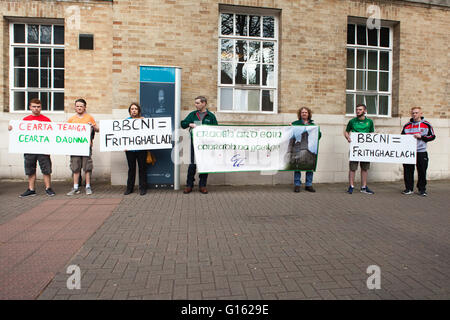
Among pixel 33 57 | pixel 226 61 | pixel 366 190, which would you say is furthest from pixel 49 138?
pixel 366 190

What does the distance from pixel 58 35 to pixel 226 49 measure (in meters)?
4.80

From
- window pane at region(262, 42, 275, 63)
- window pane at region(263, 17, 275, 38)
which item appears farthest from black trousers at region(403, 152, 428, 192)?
window pane at region(263, 17, 275, 38)

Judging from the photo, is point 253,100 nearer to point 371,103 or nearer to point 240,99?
point 240,99

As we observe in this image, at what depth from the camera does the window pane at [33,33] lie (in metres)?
8.52

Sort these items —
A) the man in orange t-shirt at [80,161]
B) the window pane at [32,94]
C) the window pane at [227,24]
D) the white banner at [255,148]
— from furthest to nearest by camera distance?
the window pane at [32,94]
the window pane at [227,24]
the white banner at [255,148]
the man in orange t-shirt at [80,161]

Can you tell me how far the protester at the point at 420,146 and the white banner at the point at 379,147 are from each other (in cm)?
24

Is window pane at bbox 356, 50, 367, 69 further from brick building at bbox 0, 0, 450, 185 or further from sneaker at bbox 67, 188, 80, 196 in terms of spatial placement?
sneaker at bbox 67, 188, 80, 196

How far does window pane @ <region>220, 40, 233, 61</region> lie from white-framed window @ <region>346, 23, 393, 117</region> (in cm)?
373

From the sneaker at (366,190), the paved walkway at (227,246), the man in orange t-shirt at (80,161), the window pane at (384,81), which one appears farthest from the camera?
the window pane at (384,81)

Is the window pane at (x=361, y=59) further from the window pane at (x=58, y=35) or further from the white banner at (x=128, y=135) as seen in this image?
the window pane at (x=58, y=35)

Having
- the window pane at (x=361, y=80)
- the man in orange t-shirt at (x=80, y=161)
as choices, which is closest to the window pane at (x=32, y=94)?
the man in orange t-shirt at (x=80, y=161)

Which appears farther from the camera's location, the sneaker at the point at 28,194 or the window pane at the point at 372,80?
the window pane at the point at 372,80

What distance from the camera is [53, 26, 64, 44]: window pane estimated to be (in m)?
8.56

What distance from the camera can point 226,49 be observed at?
27.8ft
